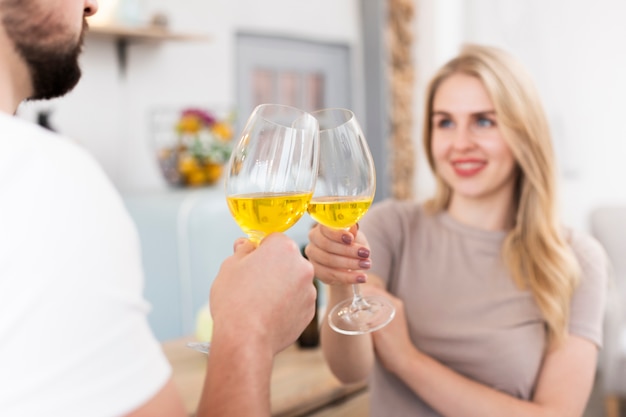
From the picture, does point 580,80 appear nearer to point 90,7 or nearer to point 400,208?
point 400,208

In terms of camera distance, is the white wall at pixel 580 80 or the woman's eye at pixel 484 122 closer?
the woman's eye at pixel 484 122

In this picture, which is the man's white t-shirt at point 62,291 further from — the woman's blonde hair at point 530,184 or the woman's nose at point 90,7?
the woman's blonde hair at point 530,184

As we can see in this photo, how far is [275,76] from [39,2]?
3.15 metres

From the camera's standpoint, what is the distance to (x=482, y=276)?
4.76ft

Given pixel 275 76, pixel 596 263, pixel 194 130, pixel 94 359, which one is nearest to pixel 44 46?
pixel 94 359

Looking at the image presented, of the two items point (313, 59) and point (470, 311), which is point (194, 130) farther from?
→ point (470, 311)

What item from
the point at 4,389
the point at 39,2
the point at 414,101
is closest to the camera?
the point at 4,389

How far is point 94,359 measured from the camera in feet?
1.83

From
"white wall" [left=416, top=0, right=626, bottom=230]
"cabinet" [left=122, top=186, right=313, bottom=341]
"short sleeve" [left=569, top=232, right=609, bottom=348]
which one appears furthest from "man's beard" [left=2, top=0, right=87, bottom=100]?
"white wall" [left=416, top=0, right=626, bottom=230]

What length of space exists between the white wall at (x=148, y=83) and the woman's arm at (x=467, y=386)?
194 cm

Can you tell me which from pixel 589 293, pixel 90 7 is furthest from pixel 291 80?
pixel 90 7

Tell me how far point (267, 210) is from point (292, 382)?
2.24ft

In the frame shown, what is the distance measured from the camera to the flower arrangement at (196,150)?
111 inches

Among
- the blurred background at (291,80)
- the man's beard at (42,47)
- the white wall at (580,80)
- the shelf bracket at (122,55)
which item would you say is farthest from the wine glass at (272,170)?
the shelf bracket at (122,55)
